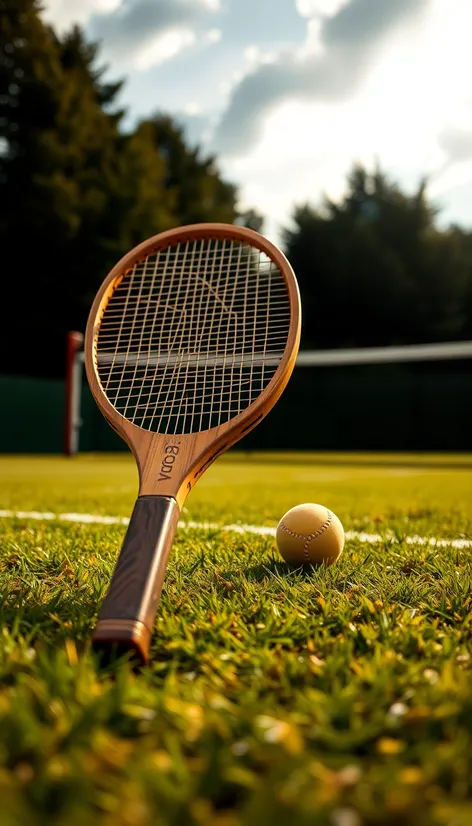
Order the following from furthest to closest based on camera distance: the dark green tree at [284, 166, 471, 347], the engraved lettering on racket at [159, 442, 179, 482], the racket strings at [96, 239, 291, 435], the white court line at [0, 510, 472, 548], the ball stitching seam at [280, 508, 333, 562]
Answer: the dark green tree at [284, 166, 471, 347]
the white court line at [0, 510, 472, 548]
the ball stitching seam at [280, 508, 333, 562]
the racket strings at [96, 239, 291, 435]
the engraved lettering on racket at [159, 442, 179, 482]

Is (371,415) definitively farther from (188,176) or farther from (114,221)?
(188,176)

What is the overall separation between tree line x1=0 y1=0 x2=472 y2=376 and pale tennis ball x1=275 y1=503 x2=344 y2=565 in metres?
23.9

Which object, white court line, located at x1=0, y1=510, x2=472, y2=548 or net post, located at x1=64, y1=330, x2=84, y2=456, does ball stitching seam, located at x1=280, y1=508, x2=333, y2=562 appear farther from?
net post, located at x1=64, y1=330, x2=84, y2=456

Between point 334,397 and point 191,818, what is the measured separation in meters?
22.1

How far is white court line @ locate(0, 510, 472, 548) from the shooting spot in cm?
381

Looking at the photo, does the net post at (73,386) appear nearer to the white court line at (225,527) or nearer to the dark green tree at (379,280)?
the white court line at (225,527)

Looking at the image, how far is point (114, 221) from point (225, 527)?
956 inches

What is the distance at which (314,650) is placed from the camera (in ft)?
6.63

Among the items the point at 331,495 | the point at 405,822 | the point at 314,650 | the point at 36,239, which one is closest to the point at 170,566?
the point at 314,650

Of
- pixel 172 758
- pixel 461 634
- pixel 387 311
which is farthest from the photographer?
pixel 387 311

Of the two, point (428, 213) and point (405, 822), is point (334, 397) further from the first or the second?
point (405, 822)

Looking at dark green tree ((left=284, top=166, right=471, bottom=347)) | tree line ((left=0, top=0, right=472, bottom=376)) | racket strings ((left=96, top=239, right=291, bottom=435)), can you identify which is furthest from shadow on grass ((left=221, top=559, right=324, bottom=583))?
dark green tree ((left=284, top=166, right=471, bottom=347))

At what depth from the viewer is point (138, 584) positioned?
196 centimetres

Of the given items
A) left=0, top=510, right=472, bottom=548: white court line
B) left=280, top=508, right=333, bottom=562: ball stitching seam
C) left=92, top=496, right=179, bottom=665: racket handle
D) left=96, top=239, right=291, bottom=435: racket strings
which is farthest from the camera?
left=0, top=510, right=472, bottom=548: white court line
